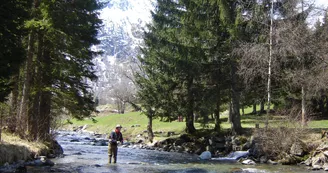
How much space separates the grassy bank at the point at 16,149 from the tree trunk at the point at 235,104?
1448 centimetres

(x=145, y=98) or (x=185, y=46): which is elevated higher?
(x=185, y=46)

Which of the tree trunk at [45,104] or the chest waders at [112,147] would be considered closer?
the chest waders at [112,147]

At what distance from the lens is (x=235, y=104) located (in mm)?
27594

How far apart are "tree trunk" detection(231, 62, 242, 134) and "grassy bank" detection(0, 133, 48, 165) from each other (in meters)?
14.5

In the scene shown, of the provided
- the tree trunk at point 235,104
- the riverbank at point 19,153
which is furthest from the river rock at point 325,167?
the riverbank at point 19,153

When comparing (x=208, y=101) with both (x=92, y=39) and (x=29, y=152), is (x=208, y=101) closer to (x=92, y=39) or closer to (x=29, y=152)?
(x=92, y=39)

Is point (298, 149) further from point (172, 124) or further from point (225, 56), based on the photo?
point (172, 124)

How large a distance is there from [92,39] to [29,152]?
39.0ft

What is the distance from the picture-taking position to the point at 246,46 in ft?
78.8

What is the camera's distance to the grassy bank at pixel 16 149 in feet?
47.2

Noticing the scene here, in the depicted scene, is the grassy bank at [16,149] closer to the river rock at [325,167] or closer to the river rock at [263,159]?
the river rock at [263,159]

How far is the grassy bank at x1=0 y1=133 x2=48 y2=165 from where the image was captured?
566 inches

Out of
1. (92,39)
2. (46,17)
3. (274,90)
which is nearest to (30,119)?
(46,17)

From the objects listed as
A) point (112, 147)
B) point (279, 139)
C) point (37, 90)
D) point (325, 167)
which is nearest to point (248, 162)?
point (279, 139)
